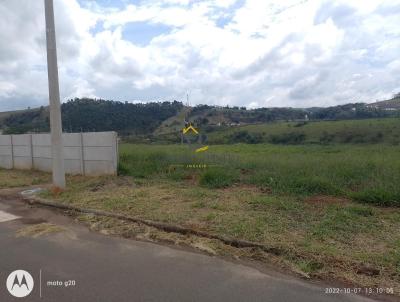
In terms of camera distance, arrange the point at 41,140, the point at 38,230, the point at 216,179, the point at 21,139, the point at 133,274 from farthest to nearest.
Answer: the point at 21,139
the point at 41,140
the point at 216,179
the point at 38,230
the point at 133,274

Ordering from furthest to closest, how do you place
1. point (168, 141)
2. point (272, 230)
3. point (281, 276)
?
point (168, 141) → point (272, 230) → point (281, 276)

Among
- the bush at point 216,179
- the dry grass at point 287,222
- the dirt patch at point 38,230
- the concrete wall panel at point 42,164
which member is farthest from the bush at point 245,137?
the dirt patch at point 38,230

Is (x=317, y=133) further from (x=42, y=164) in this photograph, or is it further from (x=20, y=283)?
(x=20, y=283)

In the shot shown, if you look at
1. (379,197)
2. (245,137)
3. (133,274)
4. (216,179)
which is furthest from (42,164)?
(245,137)

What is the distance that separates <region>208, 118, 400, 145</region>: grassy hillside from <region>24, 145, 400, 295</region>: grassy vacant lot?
24.1m

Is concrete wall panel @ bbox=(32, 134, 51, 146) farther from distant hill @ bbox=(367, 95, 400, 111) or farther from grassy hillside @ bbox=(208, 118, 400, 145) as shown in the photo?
distant hill @ bbox=(367, 95, 400, 111)

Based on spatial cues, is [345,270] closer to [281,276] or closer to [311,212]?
[281,276]

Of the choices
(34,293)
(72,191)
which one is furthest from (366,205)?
(72,191)

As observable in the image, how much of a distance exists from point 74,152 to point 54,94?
470 centimetres

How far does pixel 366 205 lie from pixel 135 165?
8.61 meters

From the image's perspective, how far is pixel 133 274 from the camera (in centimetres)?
490

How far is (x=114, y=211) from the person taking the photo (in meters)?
8.20

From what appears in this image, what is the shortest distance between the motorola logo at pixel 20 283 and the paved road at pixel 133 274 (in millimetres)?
72

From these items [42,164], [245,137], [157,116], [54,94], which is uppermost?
[157,116]
